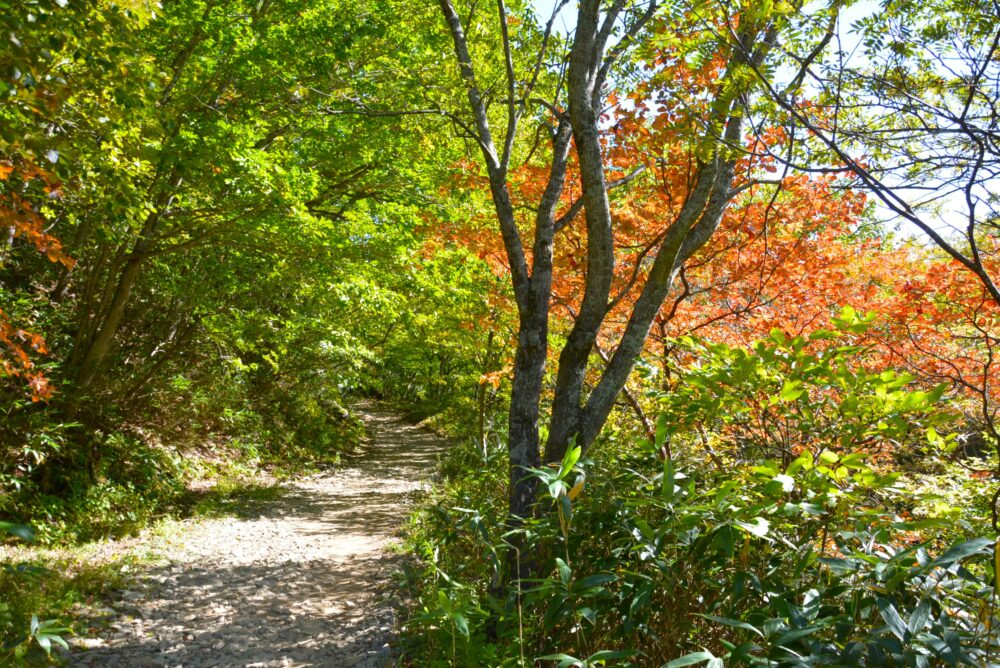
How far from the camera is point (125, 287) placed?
677cm

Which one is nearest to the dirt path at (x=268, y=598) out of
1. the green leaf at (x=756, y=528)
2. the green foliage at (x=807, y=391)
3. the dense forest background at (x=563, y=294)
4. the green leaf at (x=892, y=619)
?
Answer: the dense forest background at (x=563, y=294)

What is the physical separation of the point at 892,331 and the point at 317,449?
1170 cm

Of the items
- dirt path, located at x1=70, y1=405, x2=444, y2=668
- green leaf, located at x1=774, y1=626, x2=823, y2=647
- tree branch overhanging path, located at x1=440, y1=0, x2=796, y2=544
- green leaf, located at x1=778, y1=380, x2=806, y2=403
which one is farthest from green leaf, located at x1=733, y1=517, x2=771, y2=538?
dirt path, located at x1=70, y1=405, x2=444, y2=668

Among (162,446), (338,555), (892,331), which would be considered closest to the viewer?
(892,331)

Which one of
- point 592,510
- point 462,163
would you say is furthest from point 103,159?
point 462,163

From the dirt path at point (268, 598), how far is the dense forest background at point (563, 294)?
1.83 ft

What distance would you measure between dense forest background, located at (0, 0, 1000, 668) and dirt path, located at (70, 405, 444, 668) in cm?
56

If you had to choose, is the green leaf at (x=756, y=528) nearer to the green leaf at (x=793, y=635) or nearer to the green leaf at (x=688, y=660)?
the green leaf at (x=793, y=635)

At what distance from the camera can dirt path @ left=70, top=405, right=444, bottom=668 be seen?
14.0ft

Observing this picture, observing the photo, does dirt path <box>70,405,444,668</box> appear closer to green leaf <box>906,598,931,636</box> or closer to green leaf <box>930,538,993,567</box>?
green leaf <box>906,598,931,636</box>

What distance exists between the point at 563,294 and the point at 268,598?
416 cm

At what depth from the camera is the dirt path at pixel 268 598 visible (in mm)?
4258

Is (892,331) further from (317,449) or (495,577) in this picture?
(317,449)

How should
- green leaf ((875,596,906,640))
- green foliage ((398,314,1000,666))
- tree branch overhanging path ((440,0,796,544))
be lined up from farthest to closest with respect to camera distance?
tree branch overhanging path ((440,0,796,544)) → green foliage ((398,314,1000,666)) → green leaf ((875,596,906,640))
